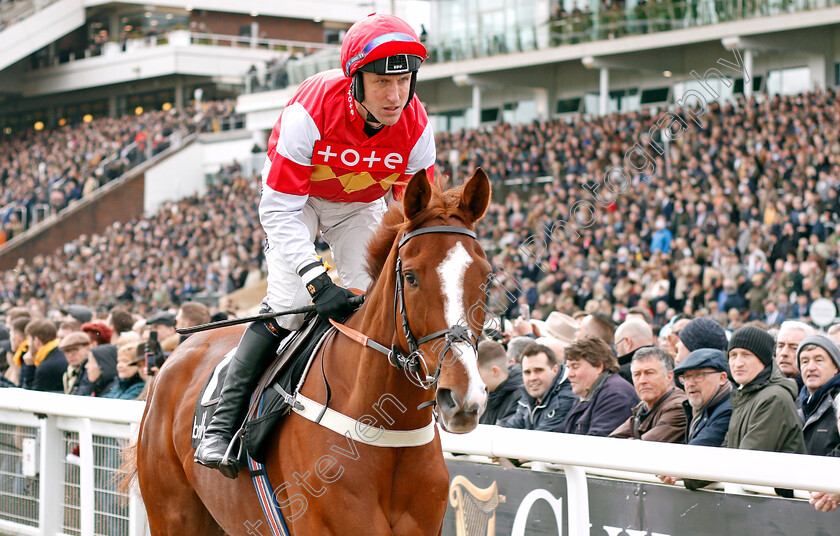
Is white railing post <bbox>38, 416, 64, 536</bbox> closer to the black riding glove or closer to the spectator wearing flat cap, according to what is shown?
the black riding glove

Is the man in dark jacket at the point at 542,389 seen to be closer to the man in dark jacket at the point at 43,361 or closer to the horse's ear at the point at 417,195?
the horse's ear at the point at 417,195

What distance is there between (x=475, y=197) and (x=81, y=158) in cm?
3265

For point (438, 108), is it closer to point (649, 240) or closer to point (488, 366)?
point (649, 240)

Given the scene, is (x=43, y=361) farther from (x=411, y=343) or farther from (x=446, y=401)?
(x=446, y=401)

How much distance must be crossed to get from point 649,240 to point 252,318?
1044cm

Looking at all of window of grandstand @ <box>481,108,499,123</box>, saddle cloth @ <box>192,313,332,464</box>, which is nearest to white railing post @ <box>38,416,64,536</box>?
saddle cloth @ <box>192,313,332,464</box>

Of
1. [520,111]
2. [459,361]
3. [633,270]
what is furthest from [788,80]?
[459,361]

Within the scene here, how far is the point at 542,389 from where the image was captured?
16.4 feet

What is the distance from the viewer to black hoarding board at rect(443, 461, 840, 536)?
10.1 feet

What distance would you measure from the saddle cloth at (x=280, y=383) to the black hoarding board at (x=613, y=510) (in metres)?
1.25

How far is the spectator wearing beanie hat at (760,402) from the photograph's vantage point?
147 inches

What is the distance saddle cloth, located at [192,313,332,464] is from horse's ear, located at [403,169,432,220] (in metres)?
0.62

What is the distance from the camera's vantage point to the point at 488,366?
5238mm

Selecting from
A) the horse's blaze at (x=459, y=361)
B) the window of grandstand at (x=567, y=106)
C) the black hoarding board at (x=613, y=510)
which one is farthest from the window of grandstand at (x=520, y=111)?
the horse's blaze at (x=459, y=361)
